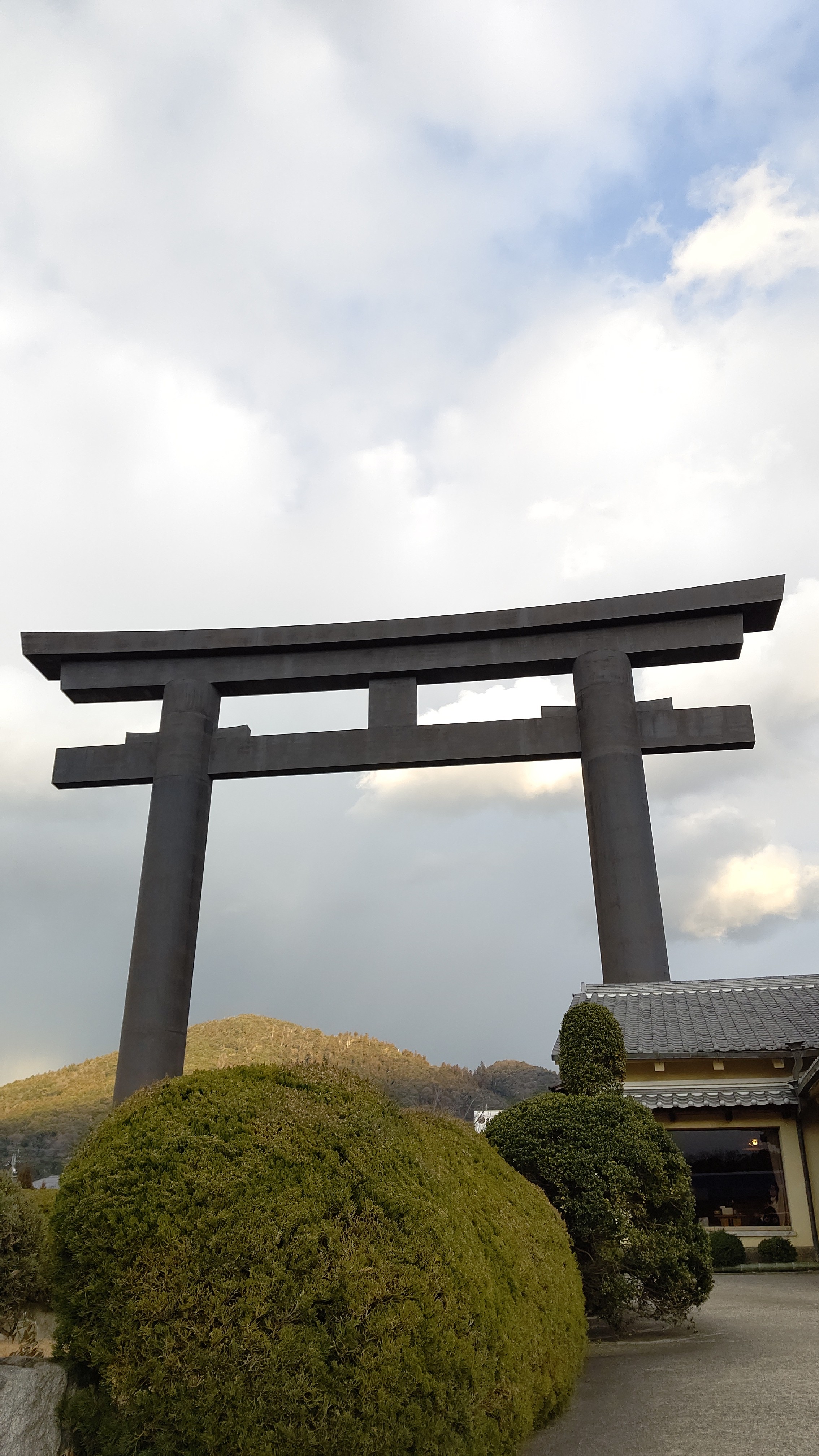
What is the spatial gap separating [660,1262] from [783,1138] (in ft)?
23.7

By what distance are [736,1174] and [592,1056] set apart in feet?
21.5

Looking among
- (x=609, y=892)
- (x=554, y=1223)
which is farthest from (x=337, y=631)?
(x=554, y=1223)

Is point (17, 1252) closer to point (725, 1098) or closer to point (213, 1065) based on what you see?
point (725, 1098)

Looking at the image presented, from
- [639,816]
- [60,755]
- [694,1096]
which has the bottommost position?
[694,1096]

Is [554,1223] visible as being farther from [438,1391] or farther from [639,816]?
[639,816]

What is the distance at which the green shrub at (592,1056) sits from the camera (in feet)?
25.3

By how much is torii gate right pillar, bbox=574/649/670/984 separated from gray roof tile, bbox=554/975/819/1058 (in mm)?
640

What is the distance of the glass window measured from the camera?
1230 centimetres

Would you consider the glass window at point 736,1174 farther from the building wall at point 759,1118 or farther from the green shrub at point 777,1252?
the green shrub at point 777,1252

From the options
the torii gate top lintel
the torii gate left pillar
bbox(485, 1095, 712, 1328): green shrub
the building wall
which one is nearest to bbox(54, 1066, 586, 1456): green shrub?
bbox(485, 1095, 712, 1328): green shrub

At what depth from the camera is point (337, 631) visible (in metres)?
Answer: 15.6

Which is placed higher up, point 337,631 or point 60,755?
point 337,631

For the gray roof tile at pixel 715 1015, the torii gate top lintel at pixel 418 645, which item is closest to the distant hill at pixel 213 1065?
the gray roof tile at pixel 715 1015

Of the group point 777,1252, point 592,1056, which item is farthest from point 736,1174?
point 592,1056
